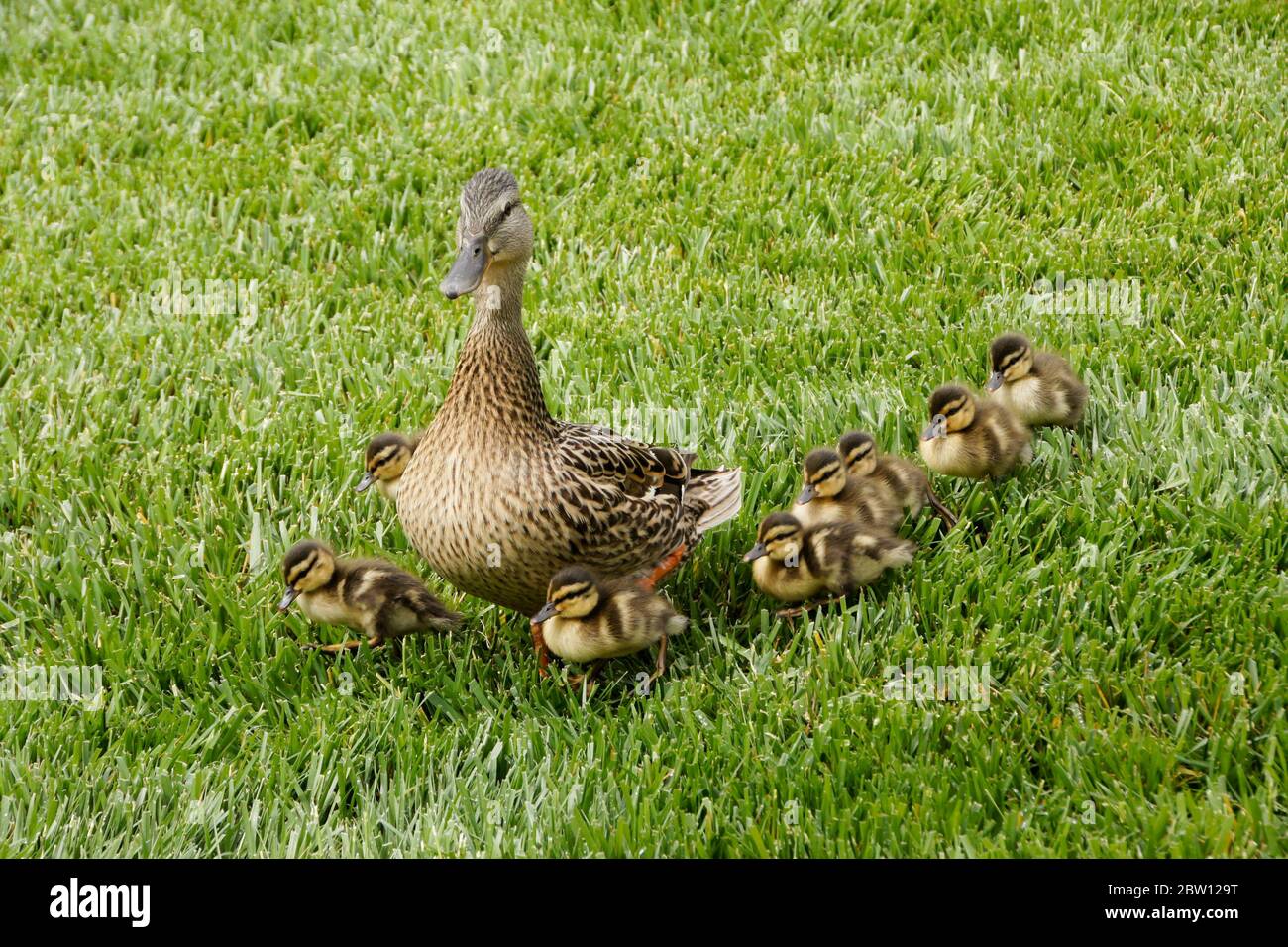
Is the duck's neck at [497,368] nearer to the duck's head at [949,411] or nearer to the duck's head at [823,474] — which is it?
the duck's head at [823,474]

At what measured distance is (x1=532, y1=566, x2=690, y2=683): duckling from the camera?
4320 mm

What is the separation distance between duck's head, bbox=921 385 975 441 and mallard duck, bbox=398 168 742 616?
1.01m

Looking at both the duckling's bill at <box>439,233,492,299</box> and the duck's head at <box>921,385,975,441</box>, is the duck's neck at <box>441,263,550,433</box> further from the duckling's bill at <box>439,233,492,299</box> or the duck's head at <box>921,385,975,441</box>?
the duck's head at <box>921,385,975,441</box>

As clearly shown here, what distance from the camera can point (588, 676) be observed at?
4527 millimetres

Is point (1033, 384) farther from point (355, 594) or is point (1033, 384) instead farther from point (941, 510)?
point (355, 594)

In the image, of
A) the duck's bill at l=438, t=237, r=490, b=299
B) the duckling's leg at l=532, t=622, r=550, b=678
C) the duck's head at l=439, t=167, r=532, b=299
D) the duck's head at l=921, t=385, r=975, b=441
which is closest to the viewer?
the duck's bill at l=438, t=237, r=490, b=299

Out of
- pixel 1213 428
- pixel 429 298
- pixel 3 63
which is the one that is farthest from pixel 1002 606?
pixel 3 63

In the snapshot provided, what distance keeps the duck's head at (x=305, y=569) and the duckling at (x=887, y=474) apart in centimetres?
182

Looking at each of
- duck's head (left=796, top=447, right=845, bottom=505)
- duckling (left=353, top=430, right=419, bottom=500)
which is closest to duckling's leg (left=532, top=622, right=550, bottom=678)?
duckling (left=353, top=430, right=419, bottom=500)

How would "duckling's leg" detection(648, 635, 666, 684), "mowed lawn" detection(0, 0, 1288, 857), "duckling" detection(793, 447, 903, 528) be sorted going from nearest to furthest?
"mowed lawn" detection(0, 0, 1288, 857)
"duckling's leg" detection(648, 635, 666, 684)
"duckling" detection(793, 447, 903, 528)

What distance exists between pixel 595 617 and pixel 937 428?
151 centimetres

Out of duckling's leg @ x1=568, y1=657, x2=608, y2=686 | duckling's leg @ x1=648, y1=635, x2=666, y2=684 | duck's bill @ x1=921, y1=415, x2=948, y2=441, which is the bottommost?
duckling's leg @ x1=568, y1=657, x2=608, y2=686

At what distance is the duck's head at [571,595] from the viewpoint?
4.30m

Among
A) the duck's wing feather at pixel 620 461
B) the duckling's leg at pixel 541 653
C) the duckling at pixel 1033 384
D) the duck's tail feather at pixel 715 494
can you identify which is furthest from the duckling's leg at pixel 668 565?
the duckling at pixel 1033 384
